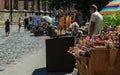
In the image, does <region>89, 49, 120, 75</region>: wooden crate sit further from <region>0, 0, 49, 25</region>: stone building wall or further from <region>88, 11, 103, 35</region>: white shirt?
<region>0, 0, 49, 25</region>: stone building wall

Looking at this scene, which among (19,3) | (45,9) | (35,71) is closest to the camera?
(35,71)

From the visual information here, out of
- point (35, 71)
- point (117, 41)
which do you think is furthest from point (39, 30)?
point (117, 41)

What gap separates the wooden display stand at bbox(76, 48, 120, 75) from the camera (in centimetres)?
918

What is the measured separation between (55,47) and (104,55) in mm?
4620

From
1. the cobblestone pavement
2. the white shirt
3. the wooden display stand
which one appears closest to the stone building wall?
the cobblestone pavement

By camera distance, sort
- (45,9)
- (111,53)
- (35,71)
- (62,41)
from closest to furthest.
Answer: (111,53), (62,41), (35,71), (45,9)

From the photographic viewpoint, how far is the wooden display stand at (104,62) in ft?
30.1

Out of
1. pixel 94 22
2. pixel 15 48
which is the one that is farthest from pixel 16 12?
pixel 94 22

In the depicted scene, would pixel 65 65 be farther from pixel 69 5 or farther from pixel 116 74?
pixel 69 5

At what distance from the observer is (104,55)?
30.2 feet

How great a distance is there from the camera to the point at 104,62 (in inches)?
364

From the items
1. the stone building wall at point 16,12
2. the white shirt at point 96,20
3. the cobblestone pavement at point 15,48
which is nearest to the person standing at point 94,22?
the white shirt at point 96,20

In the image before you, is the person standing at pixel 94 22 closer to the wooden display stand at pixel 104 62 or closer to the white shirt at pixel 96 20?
the white shirt at pixel 96 20

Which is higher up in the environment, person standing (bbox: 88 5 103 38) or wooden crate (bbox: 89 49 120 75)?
person standing (bbox: 88 5 103 38)
